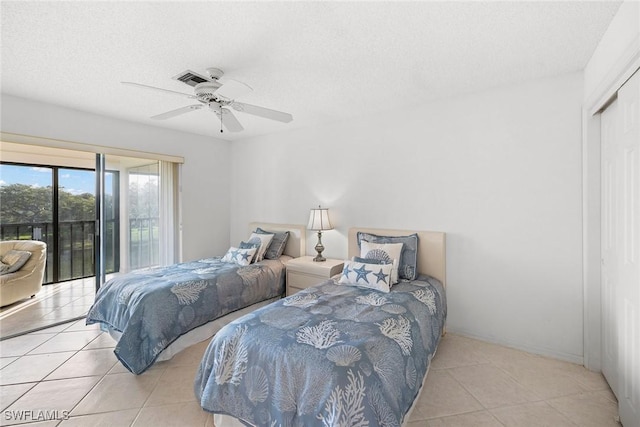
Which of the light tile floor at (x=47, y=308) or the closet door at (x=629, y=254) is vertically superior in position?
the closet door at (x=629, y=254)

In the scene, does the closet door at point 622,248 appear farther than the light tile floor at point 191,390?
No

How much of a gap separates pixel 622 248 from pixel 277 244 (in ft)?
11.2

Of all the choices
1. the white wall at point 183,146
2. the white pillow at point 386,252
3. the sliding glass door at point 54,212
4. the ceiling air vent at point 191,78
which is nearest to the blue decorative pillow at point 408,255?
the white pillow at point 386,252

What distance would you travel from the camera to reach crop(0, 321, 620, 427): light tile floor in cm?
187

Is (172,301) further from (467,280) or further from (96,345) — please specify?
(467,280)

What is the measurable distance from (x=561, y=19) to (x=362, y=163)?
2.17m

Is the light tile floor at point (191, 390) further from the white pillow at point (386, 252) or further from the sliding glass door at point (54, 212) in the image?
the sliding glass door at point (54, 212)

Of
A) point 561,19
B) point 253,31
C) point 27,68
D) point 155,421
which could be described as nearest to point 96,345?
point 155,421

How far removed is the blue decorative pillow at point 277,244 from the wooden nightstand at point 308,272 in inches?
16.4

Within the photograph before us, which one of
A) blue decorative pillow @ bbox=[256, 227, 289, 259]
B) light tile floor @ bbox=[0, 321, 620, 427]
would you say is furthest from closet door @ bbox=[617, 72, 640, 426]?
blue decorative pillow @ bbox=[256, 227, 289, 259]

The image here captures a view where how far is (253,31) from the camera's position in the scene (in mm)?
1857

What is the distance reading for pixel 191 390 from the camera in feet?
7.18

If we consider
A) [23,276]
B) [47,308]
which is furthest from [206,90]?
[23,276]

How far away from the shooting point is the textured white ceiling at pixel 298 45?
5.48ft
